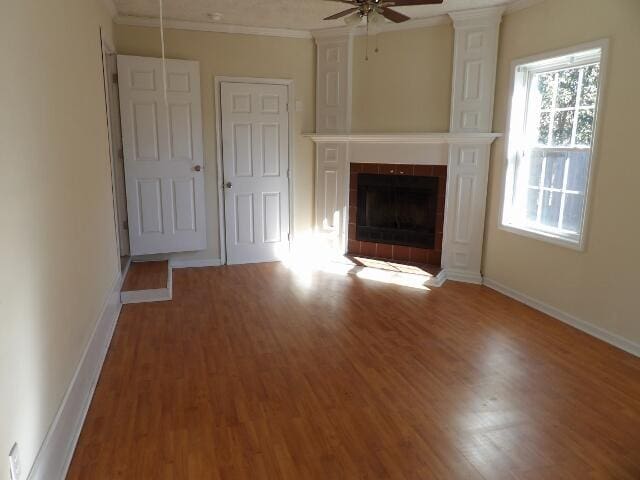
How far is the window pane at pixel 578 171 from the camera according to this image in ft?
12.4

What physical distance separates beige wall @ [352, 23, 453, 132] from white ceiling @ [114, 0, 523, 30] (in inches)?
12.3

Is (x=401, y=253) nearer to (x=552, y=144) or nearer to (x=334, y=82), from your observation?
(x=552, y=144)

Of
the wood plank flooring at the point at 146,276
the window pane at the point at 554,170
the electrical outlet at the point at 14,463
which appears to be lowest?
the wood plank flooring at the point at 146,276

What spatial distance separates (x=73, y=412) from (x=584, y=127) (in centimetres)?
401

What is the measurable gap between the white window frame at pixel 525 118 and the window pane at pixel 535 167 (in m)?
0.16

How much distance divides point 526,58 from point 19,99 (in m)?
3.95

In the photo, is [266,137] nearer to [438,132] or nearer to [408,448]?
[438,132]

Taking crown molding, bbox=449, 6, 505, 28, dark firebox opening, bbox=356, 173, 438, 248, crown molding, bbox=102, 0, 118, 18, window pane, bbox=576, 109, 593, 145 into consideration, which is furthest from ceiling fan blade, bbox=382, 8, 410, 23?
crown molding, bbox=102, 0, 118, 18

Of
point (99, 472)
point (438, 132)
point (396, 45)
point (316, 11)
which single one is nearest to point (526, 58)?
point (438, 132)

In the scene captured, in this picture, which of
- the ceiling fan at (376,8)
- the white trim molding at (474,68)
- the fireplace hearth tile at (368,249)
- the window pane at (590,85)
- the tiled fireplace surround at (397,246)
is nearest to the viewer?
the ceiling fan at (376,8)

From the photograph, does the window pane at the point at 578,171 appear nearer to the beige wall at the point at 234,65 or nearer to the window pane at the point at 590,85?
the window pane at the point at 590,85

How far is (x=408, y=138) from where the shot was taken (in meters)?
5.15

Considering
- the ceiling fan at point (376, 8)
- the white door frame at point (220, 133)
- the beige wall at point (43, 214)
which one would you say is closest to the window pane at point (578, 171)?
the ceiling fan at point (376, 8)

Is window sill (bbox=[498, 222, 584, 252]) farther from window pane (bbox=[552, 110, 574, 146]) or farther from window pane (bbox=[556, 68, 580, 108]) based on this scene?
window pane (bbox=[556, 68, 580, 108])
